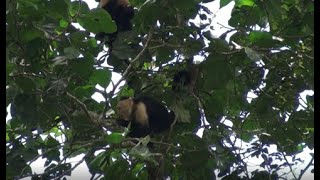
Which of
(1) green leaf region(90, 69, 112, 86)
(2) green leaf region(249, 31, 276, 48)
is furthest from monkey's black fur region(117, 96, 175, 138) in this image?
(2) green leaf region(249, 31, 276, 48)

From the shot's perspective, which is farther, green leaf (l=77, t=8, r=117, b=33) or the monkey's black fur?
the monkey's black fur

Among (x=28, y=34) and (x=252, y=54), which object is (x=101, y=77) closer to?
(x=28, y=34)

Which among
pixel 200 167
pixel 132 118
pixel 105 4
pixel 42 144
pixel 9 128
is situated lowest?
pixel 200 167

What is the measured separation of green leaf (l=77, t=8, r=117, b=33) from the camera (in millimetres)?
2059

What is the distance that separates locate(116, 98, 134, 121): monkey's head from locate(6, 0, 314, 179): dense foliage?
0.05 metres

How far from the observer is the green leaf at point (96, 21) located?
2059mm

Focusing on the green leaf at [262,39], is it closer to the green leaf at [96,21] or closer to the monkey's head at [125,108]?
the green leaf at [96,21]

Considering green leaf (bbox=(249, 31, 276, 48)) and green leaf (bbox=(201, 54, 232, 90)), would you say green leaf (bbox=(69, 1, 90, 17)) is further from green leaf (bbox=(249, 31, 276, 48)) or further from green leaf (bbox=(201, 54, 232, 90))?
green leaf (bbox=(249, 31, 276, 48))

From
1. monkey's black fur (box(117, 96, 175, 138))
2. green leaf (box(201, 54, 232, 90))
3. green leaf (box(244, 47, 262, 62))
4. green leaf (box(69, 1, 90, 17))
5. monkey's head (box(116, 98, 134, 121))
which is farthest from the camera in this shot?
monkey's black fur (box(117, 96, 175, 138))

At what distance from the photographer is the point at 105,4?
11.0ft

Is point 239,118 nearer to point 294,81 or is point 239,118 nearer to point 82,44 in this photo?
point 294,81

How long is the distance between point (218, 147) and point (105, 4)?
155 cm

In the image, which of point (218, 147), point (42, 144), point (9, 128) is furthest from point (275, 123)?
point (9, 128)
